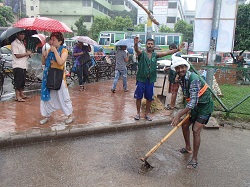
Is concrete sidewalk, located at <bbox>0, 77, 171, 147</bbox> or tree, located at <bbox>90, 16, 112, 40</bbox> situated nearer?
concrete sidewalk, located at <bbox>0, 77, 171, 147</bbox>

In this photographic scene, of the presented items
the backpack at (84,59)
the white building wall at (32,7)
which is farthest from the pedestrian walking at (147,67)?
the white building wall at (32,7)

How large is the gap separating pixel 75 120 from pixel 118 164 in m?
1.78

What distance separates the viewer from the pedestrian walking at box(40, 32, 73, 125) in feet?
14.6

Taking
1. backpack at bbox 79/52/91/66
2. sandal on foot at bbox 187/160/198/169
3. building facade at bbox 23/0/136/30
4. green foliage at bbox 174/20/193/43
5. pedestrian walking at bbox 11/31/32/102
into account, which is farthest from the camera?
building facade at bbox 23/0/136/30

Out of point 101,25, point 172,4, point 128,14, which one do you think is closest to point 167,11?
point 172,4

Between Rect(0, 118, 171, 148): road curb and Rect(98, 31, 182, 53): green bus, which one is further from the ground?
Rect(98, 31, 182, 53): green bus

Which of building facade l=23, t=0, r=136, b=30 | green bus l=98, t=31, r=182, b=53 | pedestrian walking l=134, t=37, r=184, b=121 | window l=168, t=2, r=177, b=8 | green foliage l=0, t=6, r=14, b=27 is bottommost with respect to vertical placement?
pedestrian walking l=134, t=37, r=184, b=121

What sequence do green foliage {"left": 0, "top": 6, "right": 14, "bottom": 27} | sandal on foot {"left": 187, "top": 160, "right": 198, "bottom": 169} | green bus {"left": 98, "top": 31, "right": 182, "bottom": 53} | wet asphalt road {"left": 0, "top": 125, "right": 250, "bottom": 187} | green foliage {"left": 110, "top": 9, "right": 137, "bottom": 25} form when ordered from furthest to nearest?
1. green foliage {"left": 110, "top": 9, "right": 137, "bottom": 25}
2. green foliage {"left": 0, "top": 6, "right": 14, "bottom": 27}
3. green bus {"left": 98, "top": 31, "right": 182, "bottom": 53}
4. sandal on foot {"left": 187, "top": 160, "right": 198, "bottom": 169}
5. wet asphalt road {"left": 0, "top": 125, "right": 250, "bottom": 187}

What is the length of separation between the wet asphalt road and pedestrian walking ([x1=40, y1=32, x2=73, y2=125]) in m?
0.73

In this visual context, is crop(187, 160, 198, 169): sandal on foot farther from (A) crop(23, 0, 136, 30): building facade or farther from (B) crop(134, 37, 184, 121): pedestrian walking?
(A) crop(23, 0, 136, 30): building facade

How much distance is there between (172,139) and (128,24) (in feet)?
138

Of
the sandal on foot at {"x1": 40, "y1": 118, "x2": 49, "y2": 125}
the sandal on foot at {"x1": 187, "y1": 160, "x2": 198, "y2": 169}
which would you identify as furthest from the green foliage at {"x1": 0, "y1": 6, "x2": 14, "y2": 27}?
the sandal on foot at {"x1": 187, "y1": 160, "x2": 198, "y2": 169}

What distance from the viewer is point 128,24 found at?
44844 millimetres

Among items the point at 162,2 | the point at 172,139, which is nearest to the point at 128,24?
the point at 162,2
